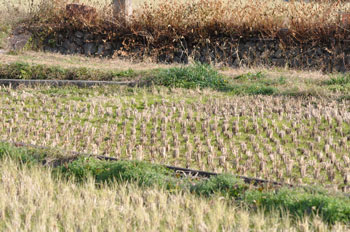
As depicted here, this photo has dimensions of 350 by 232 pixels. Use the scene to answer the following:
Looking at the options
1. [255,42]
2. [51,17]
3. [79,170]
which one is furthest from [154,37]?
[79,170]

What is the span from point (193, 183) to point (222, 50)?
10.1m

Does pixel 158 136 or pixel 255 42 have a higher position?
pixel 255 42

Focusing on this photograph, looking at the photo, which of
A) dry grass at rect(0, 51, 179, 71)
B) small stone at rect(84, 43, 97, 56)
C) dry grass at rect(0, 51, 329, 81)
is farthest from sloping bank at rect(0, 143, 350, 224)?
small stone at rect(84, 43, 97, 56)

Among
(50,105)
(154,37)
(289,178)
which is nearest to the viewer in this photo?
(289,178)

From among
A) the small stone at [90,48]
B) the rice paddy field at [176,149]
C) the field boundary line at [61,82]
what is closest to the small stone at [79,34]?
the small stone at [90,48]

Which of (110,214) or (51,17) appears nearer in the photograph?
(110,214)

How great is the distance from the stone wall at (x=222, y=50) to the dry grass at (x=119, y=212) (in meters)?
8.62

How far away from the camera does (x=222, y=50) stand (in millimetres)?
14766

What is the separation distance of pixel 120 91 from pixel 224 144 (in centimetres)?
416

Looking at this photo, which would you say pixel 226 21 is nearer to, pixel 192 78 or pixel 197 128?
pixel 192 78

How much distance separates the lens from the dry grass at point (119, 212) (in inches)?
158

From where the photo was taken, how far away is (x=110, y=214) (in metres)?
4.38

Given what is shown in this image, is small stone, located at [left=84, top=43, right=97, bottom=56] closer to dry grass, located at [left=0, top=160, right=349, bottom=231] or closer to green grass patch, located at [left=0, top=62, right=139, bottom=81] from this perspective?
green grass patch, located at [left=0, top=62, right=139, bottom=81]

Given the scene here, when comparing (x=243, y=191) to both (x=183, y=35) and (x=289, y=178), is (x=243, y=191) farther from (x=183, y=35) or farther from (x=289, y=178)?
(x=183, y=35)
